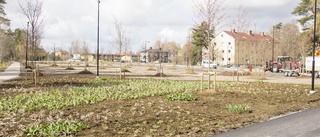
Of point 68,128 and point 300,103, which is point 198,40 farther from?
point 68,128

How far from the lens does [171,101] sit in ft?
34.7

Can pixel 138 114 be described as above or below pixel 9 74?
below

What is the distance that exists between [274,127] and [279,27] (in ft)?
301

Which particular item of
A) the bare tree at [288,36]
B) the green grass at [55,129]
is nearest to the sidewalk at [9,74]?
the green grass at [55,129]

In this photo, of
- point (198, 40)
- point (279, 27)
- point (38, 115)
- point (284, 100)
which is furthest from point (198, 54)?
point (38, 115)

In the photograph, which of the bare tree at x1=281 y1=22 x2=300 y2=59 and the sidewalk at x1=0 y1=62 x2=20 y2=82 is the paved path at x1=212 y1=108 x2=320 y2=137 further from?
the bare tree at x1=281 y1=22 x2=300 y2=59

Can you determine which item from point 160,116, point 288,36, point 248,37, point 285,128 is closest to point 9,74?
point 160,116

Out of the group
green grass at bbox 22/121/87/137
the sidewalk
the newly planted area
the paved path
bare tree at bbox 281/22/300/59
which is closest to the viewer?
green grass at bbox 22/121/87/137

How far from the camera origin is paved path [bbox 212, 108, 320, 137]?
20.8 ft

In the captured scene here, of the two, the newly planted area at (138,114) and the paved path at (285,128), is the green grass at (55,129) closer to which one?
the newly planted area at (138,114)

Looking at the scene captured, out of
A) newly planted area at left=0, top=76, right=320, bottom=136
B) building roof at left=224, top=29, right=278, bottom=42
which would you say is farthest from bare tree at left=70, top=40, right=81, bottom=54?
newly planted area at left=0, top=76, right=320, bottom=136

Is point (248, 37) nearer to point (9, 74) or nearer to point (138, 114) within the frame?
point (9, 74)

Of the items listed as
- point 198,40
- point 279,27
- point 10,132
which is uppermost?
point 279,27

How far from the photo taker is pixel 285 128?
6.87 metres
